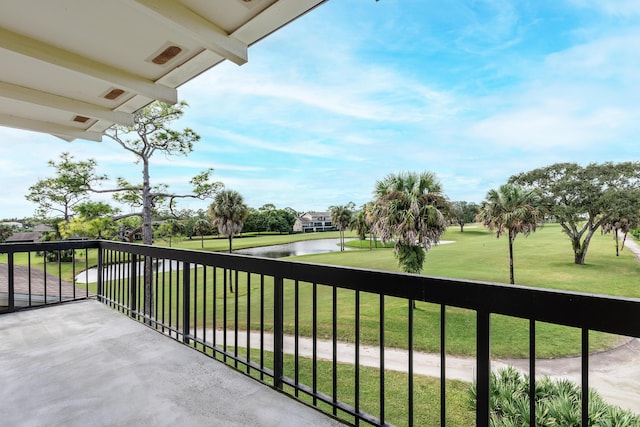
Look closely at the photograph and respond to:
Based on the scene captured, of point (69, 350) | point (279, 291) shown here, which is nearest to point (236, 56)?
point (279, 291)

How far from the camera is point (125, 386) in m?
1.82

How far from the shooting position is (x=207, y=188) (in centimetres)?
1504

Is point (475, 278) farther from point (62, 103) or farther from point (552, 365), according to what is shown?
point (62, 103)

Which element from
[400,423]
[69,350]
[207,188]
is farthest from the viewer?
[207,188]

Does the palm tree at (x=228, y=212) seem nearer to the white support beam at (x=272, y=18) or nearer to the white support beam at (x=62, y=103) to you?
the white support beam at (x=62, y=103)

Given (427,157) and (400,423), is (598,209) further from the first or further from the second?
(427,157)

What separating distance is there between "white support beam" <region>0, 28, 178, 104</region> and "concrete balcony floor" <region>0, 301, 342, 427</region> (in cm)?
197

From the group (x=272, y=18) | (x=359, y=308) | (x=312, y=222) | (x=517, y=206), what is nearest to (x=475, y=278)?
(x=517, y=206)

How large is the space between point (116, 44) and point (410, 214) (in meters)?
13.0

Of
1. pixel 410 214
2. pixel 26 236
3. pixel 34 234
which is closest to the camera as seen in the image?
pixel 410 214

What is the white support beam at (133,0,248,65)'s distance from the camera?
1697 millimetres

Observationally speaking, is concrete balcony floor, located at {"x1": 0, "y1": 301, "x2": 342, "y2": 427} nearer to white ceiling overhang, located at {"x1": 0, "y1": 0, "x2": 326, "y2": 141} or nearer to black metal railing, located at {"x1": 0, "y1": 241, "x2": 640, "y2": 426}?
black metal railing, located at {"x1": 0, "y1": 241, "x2": 640, "y2": 426}

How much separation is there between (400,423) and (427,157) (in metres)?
67.3

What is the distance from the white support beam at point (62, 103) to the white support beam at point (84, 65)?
0.83 meters
